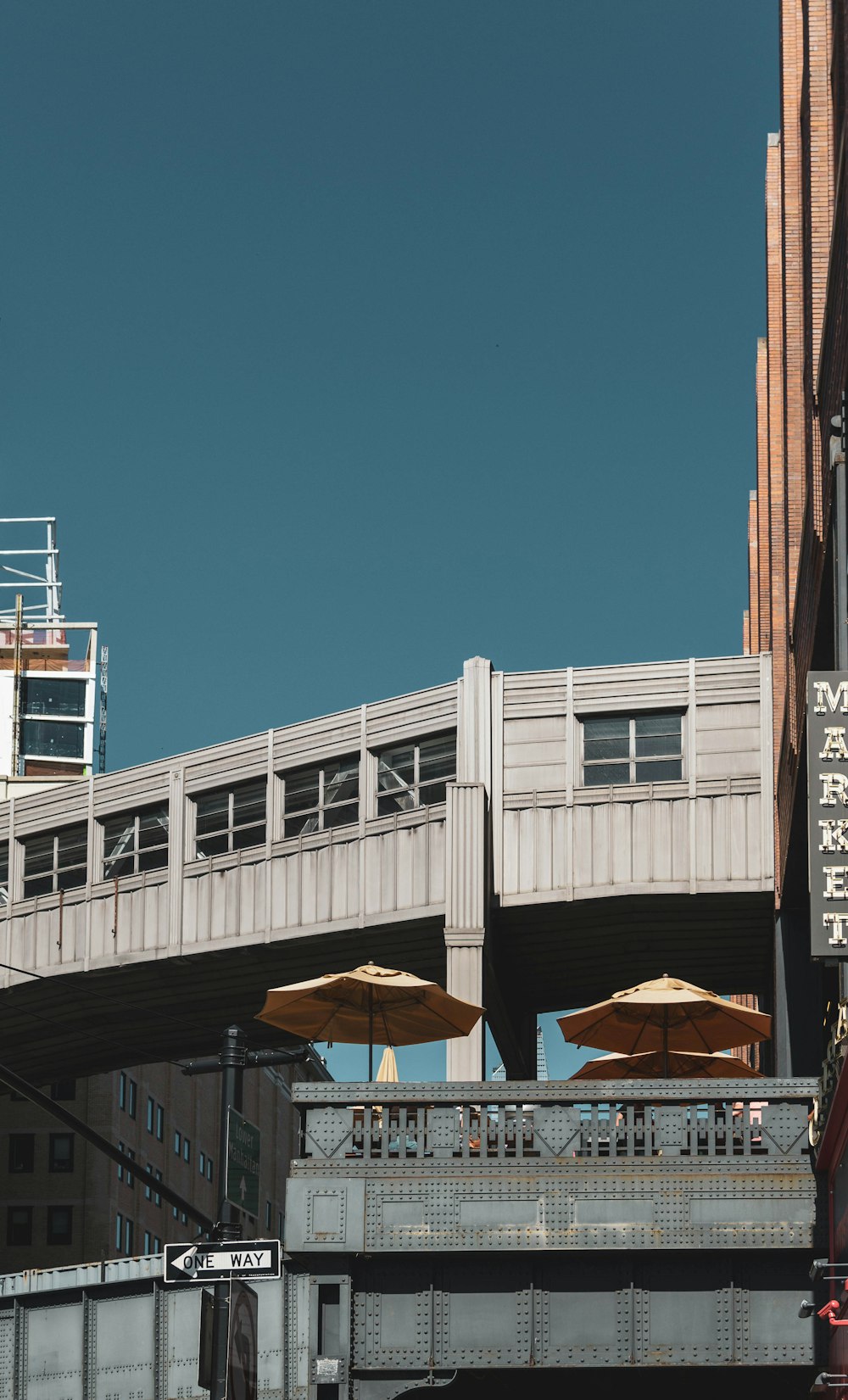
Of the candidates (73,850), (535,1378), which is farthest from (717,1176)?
(73,850)

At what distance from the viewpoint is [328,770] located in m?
47.5

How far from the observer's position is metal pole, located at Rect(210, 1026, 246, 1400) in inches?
839

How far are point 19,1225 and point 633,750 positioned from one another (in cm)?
5781

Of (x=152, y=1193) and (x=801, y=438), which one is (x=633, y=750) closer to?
(x=801, y=438)

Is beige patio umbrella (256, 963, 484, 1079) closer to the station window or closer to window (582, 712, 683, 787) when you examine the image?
window (582, 712, 683, 787)

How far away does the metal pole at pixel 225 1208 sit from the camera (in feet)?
69.9

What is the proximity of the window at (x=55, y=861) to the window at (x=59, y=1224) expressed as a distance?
43.4 meters

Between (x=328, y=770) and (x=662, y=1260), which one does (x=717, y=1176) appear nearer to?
(x=662, y=1260)

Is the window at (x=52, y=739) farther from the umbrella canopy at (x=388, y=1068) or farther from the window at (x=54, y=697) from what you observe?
the umbrella canopy at (x=388, y=1068)

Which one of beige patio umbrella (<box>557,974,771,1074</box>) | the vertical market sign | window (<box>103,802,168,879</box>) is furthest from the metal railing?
window (<box>103,802,168,879</box>)

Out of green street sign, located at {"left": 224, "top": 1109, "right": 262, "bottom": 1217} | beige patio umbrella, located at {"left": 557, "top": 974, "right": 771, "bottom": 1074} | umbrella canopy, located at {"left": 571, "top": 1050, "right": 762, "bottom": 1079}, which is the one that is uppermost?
beige patio umbrella, located at {"left": 557, "top": 974, "right": 771, "bottom": 1074}

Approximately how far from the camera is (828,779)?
2391 cm

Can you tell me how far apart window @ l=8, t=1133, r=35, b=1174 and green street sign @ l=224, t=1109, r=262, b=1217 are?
73667 mm

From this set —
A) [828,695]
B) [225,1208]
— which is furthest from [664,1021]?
[225,1208]
